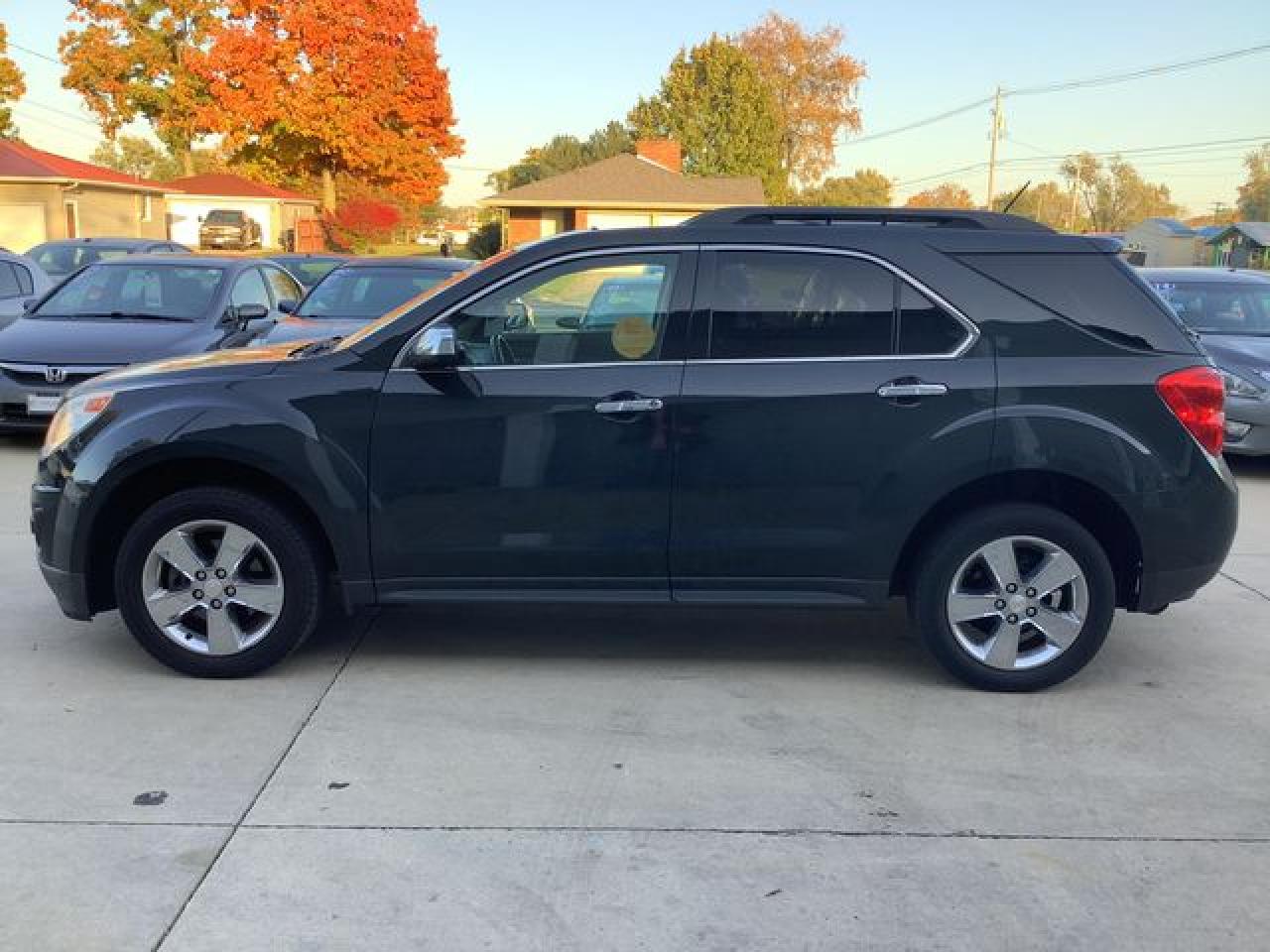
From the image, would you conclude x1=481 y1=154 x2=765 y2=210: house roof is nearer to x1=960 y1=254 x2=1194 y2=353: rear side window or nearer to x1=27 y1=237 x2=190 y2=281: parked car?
x1=27 y1=237 x2=190 y2=281: parked car

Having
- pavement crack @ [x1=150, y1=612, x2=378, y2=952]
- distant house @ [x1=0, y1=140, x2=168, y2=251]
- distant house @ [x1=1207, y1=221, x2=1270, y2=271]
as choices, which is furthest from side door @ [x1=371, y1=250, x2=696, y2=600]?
distant house @ [x1=1207, y1=221, x2=1270, y2=271]

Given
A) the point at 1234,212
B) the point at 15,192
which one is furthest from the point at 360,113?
the point at 1234,212

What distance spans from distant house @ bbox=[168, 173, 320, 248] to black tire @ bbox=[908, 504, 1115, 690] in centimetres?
4992

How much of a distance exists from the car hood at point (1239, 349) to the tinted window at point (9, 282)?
37.8 feet

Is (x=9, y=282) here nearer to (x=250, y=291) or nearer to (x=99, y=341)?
(x=250, y=291)

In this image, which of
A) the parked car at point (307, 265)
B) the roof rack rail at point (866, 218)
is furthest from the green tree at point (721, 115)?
the roof rack rail at point (866, 218)

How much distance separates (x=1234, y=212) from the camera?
4075 inches

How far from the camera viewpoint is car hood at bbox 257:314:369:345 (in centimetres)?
1007

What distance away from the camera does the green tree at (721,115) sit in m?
61.2

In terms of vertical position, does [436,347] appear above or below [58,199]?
below

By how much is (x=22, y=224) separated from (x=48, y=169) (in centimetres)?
179

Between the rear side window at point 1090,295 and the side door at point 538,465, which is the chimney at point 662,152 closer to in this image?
the rear side window at point 1090,295

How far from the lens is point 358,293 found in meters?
11.1

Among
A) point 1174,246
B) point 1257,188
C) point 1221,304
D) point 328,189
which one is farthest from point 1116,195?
point 1221,304
